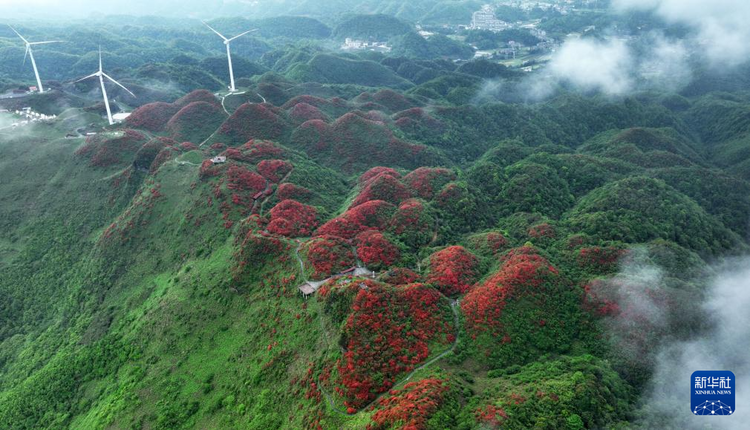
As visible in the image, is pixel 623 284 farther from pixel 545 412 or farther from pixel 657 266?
pixel 545 412

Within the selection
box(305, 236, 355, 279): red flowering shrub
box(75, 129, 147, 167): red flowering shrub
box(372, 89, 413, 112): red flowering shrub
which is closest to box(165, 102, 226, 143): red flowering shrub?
box(75, 129, 147, 167): red flowering shrub

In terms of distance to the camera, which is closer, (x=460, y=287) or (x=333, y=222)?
(x=460, y=287)

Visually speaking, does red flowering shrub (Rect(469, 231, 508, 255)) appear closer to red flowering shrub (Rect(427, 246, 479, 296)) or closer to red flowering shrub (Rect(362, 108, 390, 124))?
red flowering shrub (Rect(427, 246, 479, 296))

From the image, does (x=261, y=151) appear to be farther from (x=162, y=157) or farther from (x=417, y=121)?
(x=417, y=121)

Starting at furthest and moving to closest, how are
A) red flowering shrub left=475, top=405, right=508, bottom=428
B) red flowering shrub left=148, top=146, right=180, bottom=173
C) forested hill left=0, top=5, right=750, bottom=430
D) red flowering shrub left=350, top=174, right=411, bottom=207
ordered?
red flowering shrub left=148, top=146, right=180, bottom=173 → red flowering shrub left=350, top=174, right=411, bottom=207 → forested hill left=0, top=5, right=750, bottom=430 → red flowering shrub left=475, top=405, right=508, bottom=428

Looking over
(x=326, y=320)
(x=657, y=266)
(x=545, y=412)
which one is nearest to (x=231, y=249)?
(x=326, y=320)

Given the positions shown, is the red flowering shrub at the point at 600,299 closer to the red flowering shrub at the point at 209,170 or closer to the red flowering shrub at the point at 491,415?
the red flowering shrub at the point at 491,415
